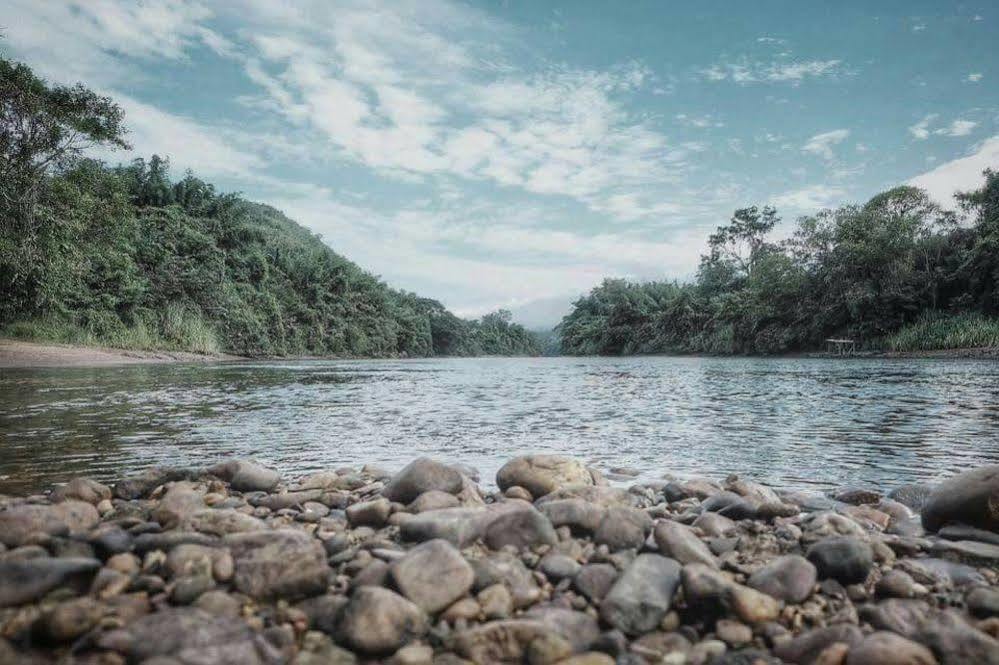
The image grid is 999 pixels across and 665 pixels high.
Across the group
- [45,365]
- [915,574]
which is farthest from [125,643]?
[45,365]

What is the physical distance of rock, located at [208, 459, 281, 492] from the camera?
460 cm

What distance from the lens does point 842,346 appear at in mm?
40188

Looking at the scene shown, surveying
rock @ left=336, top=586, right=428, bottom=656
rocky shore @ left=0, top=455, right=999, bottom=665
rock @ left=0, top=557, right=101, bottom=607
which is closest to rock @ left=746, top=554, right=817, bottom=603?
rocky shore @ left=0, top=455, right=999, bottom=665

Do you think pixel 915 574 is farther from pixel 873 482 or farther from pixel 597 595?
pixel 873 482

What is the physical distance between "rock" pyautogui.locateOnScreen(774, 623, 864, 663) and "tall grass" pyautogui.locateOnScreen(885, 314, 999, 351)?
120 feet

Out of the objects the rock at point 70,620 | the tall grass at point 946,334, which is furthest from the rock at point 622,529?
the tall grass at point 946,334

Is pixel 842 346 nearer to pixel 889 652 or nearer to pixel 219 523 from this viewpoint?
pixel 889 652

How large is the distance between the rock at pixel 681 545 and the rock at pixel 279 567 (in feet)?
5.55

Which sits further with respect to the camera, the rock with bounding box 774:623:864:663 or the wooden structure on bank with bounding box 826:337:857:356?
the wooden structure on bank with bounding box 826:337:857:356

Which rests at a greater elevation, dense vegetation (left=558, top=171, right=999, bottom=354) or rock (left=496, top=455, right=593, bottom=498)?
dense vegetation (left=558, top=171, right=999, bottom=354)

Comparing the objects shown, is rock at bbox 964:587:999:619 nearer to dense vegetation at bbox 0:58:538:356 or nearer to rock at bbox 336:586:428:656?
rock at bbox 336:586:428:656

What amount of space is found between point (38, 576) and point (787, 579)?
3.21 metres

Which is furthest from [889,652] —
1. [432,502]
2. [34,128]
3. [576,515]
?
[34,128]

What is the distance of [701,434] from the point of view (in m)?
7.62
